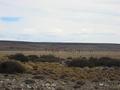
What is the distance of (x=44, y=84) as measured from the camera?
103ft

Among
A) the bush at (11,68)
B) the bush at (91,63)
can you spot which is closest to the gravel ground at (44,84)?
the bush at (11,68)

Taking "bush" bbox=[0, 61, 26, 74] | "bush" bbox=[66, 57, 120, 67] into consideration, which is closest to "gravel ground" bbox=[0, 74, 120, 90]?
"bush" bbox=[0, 61, 26, 74]

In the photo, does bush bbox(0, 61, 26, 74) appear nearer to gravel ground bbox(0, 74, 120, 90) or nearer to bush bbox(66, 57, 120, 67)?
gravel ground bbox(0, 74, 120, 90)

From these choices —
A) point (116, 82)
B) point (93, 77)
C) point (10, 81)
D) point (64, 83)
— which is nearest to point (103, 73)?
point (93, 77)

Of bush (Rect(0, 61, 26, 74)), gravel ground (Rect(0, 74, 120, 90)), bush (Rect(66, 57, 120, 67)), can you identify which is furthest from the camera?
bush (Rect(66, 57, 120, 67))

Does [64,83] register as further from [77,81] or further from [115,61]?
[115,61]

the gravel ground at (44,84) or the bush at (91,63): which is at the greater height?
the bush at (91,63)

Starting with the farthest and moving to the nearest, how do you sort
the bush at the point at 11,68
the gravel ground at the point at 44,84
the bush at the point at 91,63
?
the bush at the point at 91,63 → the bush at the point at 11,68 → the gravel ground at the point at 44,84

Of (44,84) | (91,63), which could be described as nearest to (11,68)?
(44,84)

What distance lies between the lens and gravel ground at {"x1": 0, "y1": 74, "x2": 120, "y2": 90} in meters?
29.5

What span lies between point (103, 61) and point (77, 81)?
69.5 feet

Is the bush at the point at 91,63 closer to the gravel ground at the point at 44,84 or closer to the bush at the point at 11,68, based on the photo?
the bush at the point at 11,68

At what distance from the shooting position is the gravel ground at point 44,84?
29516 millimetres

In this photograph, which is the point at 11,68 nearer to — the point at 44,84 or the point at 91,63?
the point at 44,84
